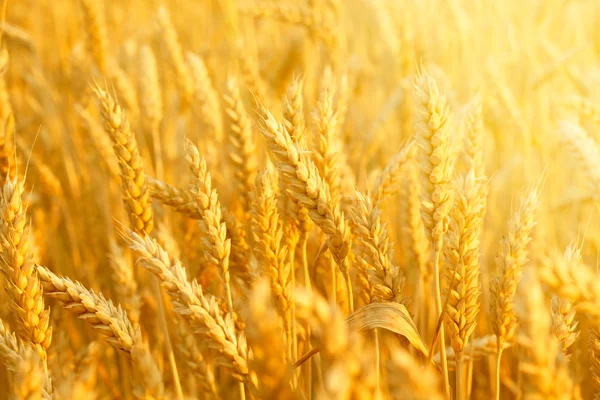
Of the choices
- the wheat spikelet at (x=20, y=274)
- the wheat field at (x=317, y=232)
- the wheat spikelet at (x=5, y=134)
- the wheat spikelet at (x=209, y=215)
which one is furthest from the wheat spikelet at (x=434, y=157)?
the wheat spikelet at (x=5, y=134)

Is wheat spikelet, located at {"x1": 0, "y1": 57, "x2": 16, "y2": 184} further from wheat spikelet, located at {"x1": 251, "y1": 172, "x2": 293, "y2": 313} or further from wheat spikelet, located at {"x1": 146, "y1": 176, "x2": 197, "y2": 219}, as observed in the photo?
wheat spikelet, located at {"x1": 251, "y1": 172, "x2": 293, "y2": 313}

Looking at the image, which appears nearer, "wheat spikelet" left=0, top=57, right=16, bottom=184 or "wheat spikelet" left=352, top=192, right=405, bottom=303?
"wheat spikelet" left=352, top=192, right=405, bottom=303

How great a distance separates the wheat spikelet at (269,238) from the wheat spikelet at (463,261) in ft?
1.06

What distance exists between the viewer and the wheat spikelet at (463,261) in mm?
988

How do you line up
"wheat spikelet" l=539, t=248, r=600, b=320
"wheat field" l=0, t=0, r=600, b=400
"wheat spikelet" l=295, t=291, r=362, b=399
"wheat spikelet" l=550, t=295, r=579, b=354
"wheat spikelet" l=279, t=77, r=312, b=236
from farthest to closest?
"wheat spikelet" l=279, t=77, r=312, b=236
"wheat spikelet" l=550, t=295, r=579, b=354
"wheat field" l=0, t=0, r=600, b=400
"wheat spikelet" l=539, t=248, r=600, b=320
"wheat spikelet" l=295, t=291, r=362, b=399

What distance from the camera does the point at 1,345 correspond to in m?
0.95

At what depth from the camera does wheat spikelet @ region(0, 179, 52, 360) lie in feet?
3.16

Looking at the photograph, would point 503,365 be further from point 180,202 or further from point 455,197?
point 180,202

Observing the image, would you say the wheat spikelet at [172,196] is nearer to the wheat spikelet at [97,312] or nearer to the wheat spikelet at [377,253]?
the wheat spikelet at [97,312]

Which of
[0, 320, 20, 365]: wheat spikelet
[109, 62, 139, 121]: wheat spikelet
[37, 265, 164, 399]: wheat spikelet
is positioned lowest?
[0, 320, 20, 365]: wheat spikelet

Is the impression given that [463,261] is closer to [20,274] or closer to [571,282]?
[571,282]

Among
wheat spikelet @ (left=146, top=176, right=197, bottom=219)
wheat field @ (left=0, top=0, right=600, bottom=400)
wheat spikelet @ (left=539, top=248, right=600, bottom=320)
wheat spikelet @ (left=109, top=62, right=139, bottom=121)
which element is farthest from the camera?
wheat spikelet @ (left=109, top=62, right=139, bottom=121)

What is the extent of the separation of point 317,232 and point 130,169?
1.83 ft

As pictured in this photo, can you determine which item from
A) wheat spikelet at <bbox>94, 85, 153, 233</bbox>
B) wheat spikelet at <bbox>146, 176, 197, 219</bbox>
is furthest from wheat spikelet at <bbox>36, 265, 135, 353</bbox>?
wheat spikelet at <bbox>146, 176, 197, 219</bbox>
